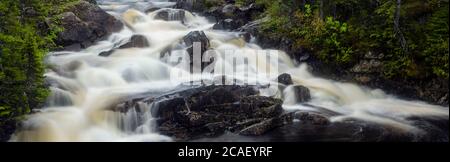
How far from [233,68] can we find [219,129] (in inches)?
318

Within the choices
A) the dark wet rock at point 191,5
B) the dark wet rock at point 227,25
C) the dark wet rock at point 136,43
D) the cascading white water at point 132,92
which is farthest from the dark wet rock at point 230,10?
the dark wet rock at point 136,43

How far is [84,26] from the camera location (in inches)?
1062

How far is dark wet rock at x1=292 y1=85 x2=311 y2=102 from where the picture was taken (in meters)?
19.8

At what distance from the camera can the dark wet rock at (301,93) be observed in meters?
19.8

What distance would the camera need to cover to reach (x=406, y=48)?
2084cm

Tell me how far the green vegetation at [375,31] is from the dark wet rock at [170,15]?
299 inches

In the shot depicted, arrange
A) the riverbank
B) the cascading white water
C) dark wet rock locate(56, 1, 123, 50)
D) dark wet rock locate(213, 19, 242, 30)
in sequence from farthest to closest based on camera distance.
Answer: dark wet rock locate(213, 19, 242, 30) → dark wet rock locate(56, 1, 123, 50) → the riverbank → the cascading white water

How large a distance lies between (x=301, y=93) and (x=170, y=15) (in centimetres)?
1535

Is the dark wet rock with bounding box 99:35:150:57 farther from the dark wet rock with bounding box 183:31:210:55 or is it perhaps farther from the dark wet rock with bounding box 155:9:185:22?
the dark wet rock with bounding box 155:9:185:22

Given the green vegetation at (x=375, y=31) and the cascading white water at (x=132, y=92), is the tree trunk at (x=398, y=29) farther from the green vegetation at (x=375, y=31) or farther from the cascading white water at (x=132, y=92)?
the cascading white water at (x=132, y=92)

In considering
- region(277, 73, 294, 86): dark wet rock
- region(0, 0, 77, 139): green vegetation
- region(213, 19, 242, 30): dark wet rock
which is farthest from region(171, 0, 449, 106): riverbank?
region(0, 0, 77, 139): green vegetation

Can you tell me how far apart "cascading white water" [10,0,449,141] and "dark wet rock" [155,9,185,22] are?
3140mm

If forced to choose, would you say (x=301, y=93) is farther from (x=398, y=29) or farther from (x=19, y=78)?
(x=19, y=78)
